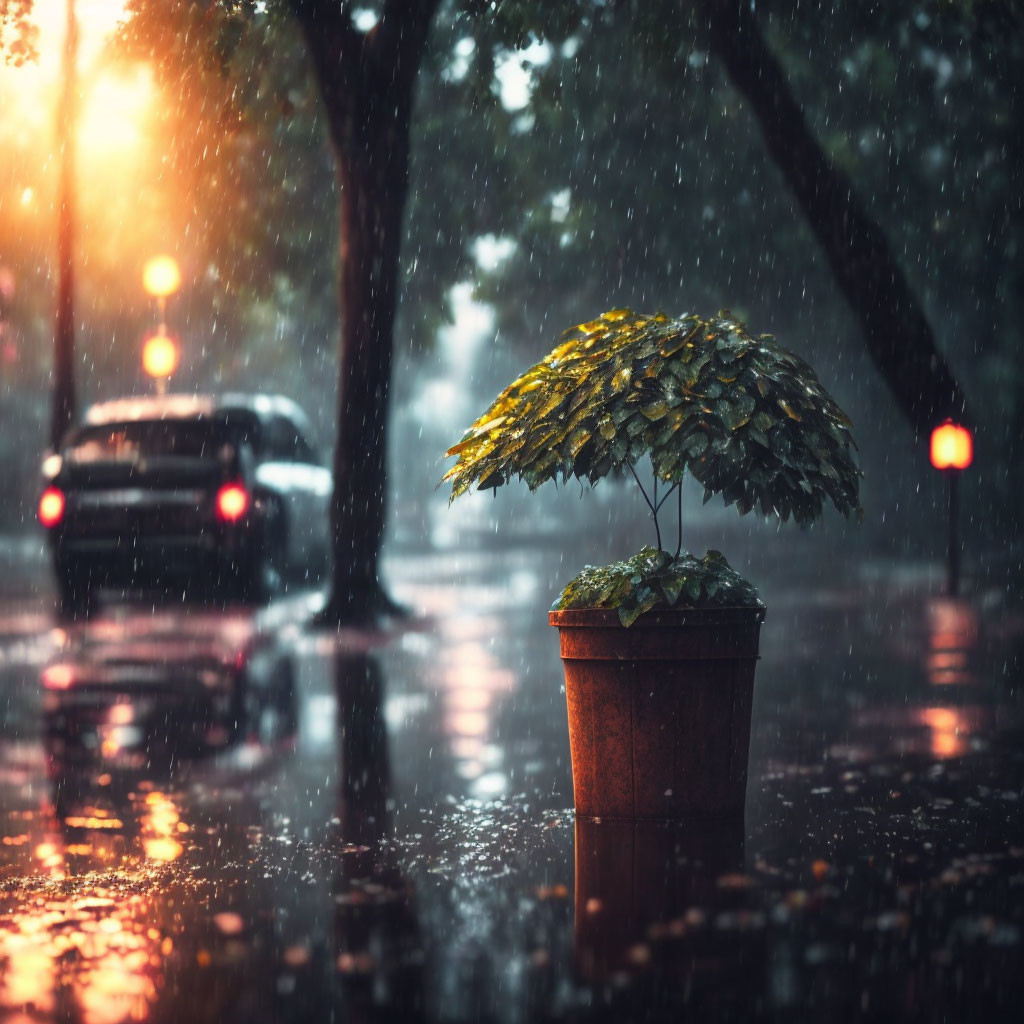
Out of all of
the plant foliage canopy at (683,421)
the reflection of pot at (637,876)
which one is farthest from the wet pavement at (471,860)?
the plant foliage canopy at (683,421)

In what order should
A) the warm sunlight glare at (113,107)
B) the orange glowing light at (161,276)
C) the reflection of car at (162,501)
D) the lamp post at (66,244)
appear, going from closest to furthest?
the reflection of car at (162,501) < the lamp post at (66,244) < the warm sunlight glare at (113,107) < the orange glowing light at (161,276)

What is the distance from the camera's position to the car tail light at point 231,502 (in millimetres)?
14102

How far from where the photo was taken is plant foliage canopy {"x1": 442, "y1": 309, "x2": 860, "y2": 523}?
622cm

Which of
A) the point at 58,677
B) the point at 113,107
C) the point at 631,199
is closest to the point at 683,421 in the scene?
the point at 58,677

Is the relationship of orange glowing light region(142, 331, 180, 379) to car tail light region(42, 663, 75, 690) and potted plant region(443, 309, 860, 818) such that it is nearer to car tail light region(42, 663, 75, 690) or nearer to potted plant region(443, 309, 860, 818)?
car tail light region(42, 663, 75, 690)

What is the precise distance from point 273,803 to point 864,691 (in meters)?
5.33

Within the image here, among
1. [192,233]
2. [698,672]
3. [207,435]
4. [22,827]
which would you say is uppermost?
[192,233]

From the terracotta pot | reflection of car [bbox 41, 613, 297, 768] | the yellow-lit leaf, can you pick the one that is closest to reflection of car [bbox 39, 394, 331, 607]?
reflection of car [bbox 41, 613, 297, 768]

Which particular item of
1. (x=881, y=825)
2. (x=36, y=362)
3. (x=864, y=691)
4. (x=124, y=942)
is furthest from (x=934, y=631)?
(x=36, y=362)

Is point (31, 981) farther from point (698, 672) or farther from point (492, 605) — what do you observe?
point (492, 605)

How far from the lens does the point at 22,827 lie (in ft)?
22.3

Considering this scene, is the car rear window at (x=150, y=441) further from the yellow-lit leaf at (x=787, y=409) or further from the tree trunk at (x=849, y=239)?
the yellow-lit leaf at (x=787, y=409)

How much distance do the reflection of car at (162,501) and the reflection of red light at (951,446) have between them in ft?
19.3

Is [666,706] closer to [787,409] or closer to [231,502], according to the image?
[787,409]
